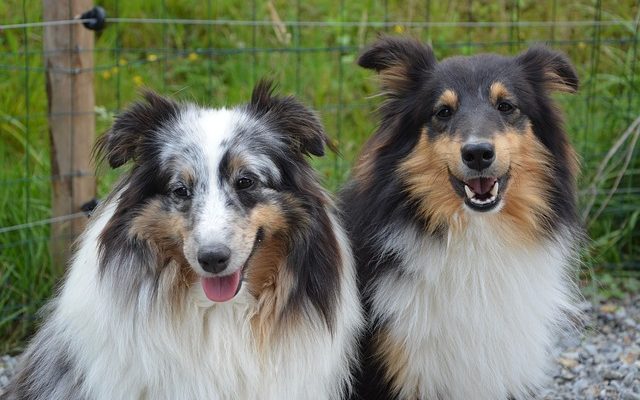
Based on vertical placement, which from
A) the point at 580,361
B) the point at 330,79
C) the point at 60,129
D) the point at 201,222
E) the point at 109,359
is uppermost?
the point at 330,79

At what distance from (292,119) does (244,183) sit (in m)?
0.37

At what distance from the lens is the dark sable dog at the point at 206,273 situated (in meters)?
3.33

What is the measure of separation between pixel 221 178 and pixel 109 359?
820 mm

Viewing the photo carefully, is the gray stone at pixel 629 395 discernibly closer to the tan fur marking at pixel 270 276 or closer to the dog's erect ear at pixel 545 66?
the dog's erect ear at pixel 545 66

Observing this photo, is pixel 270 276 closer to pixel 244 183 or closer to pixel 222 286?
pixel 222 286

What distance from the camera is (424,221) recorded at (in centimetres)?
381

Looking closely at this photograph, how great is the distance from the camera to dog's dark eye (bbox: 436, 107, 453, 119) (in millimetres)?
3809

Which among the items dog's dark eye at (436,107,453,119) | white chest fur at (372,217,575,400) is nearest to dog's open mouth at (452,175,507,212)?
white chest fur at (372,217,575,400)

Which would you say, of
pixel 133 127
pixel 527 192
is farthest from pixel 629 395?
pixel 133 127

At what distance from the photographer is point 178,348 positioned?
3.42 meters

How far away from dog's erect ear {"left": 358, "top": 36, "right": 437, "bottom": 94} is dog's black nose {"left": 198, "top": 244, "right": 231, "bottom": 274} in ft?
4.32

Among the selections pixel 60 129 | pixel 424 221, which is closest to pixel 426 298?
pixel 424 221

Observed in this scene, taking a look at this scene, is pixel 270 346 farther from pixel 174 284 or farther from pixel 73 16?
pixel 73 16

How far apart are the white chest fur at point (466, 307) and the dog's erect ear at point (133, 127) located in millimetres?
1112
